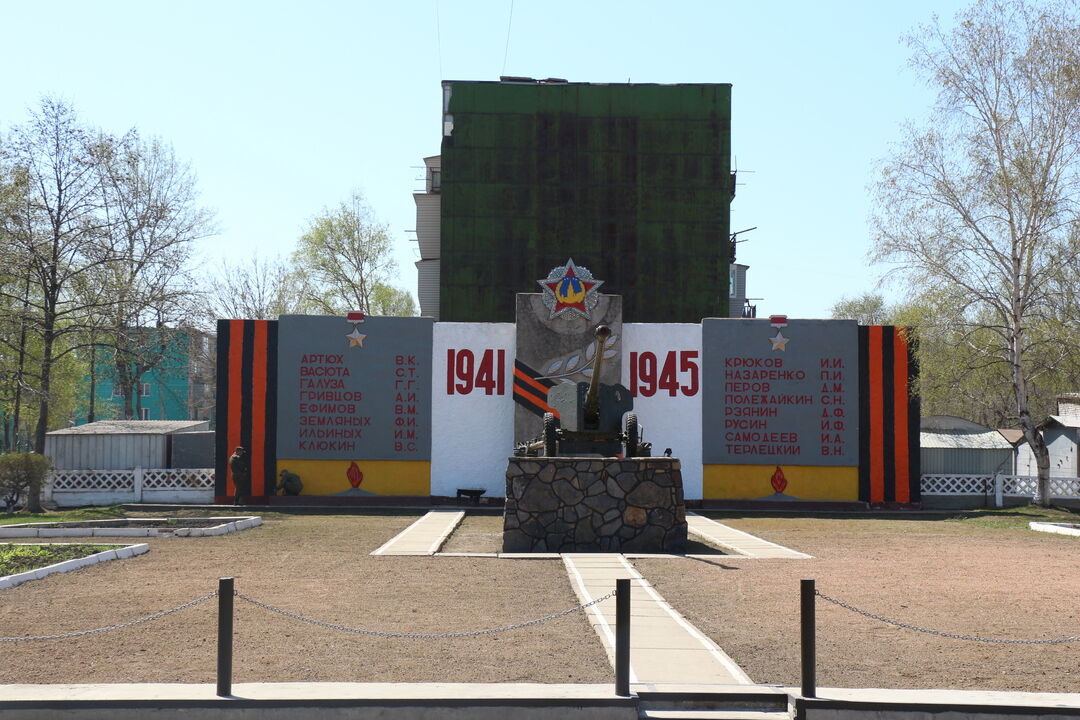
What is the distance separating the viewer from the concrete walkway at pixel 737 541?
17.7 meters

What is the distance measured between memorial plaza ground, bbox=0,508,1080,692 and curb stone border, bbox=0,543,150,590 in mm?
299

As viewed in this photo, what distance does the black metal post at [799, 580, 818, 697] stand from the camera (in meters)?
7.64

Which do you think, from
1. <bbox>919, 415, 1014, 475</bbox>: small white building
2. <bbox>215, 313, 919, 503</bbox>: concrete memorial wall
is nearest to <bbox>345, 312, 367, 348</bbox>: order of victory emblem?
<bbox>215, 313, 919, 503</bbox>: concrete memorial wall

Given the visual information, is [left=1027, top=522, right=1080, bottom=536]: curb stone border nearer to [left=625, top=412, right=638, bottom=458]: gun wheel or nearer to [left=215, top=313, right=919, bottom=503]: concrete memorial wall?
[left=215, top=313, right=919, bottom=503]: concrete memorial wall

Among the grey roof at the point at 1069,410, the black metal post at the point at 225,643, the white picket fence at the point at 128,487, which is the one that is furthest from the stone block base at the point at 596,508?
the grey roof at the point at 1069,410

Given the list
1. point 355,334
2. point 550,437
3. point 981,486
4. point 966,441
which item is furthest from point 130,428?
point 966,441

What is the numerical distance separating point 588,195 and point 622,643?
33755 mm

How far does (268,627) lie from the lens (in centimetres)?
1061

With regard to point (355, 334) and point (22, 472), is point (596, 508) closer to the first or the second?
point (355, 334)

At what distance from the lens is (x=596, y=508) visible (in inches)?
728

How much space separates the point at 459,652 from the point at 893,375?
23784mm

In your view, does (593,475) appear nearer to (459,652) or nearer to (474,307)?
(459,652)

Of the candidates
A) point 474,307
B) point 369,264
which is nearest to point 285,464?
point 474,307

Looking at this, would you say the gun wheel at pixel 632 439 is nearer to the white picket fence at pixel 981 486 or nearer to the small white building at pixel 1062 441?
the white picket fence at pixel 981 486
